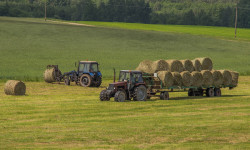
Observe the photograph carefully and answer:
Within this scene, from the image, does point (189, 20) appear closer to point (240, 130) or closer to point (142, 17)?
point (142, 17)

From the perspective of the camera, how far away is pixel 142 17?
507 feet

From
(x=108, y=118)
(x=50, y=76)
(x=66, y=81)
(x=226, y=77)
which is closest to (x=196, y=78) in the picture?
(x=226, y=77)

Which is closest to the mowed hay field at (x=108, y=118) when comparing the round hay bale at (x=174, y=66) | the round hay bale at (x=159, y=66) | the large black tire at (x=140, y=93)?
the large black tire at (x=140, y=93)

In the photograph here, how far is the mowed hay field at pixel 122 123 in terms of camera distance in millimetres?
16562

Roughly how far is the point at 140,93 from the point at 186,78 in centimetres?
365

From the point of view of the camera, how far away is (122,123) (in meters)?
20.3

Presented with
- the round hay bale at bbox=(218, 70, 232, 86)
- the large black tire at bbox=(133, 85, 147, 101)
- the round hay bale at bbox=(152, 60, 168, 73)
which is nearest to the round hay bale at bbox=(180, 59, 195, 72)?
the round hay bale at bbox=(152, 60, 168, 73)

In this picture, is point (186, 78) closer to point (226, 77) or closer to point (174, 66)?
point (174, 66)

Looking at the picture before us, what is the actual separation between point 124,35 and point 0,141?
6588 cm

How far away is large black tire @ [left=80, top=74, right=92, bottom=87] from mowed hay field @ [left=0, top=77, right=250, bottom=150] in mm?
6043

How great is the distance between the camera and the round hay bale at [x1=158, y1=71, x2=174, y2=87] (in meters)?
29.2

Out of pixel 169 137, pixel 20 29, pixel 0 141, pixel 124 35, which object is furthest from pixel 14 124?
pixel 124 35

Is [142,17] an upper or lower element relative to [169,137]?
upper

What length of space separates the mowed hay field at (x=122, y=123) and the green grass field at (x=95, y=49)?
16.8 metres
